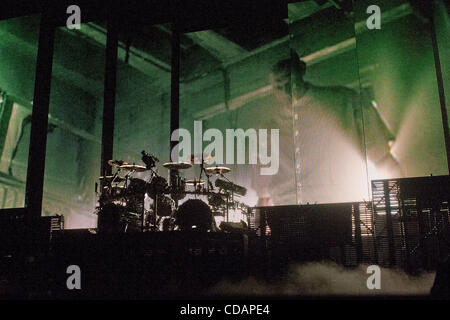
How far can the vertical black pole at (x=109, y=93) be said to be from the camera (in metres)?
7.77

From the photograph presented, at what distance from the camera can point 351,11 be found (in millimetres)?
7379

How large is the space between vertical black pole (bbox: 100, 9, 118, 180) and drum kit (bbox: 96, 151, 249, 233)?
1.97 ft

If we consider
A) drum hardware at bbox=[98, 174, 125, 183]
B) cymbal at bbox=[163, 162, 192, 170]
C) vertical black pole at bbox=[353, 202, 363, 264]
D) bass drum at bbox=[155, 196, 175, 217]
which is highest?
cymbal at bbox=[163, 162, 192, 170]

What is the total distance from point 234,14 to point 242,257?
214 inches

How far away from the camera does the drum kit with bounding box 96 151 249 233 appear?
18.5ft

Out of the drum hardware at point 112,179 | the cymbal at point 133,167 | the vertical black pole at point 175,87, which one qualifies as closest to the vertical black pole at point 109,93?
the drum hardware at point 112,179

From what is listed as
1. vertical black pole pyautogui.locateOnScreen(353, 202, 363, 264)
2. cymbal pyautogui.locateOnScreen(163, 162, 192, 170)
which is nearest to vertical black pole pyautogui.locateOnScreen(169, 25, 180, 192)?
cymbal pyautogui.locateOnScreen(163, 162, 192, 170)

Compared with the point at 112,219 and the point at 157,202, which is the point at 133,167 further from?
the point at 112,219

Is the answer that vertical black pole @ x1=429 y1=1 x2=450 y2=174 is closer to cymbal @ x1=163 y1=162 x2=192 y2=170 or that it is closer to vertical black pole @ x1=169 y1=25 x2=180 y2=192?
cymbal @ x1=163 y1=162 x2=192 y2=170

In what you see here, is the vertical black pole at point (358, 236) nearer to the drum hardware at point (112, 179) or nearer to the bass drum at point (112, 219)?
the bass drum at point (112, 219)

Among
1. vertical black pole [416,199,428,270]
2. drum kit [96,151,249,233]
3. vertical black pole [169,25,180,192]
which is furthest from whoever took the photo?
vertical black pole [169,25,180,192]

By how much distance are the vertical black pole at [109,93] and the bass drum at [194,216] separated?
8.64 feet

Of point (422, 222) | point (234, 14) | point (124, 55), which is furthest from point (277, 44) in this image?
point (422, 222)
